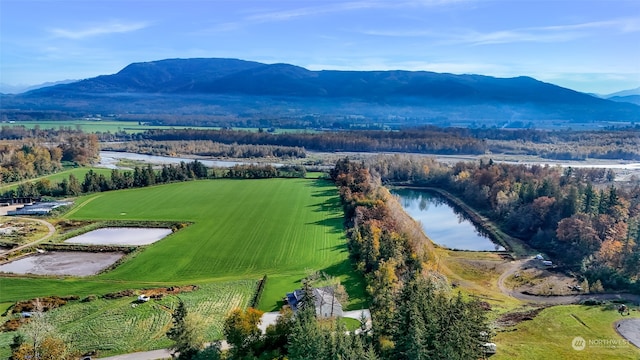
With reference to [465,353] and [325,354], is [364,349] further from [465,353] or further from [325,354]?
[465,353]

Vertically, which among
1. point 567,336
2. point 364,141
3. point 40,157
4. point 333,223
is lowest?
point 567,336

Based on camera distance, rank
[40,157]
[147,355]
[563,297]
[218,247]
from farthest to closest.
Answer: [40,157], [218,247], [563,297], [147,355]

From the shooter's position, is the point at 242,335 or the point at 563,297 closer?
the point at 242,335

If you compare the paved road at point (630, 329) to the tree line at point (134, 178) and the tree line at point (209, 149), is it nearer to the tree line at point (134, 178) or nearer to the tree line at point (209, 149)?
the tree line at point (134, 178)

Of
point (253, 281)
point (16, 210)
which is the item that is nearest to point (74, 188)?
point (16, 210)

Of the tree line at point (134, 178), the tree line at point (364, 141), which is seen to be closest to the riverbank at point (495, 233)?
the tree line at point (134, 178)

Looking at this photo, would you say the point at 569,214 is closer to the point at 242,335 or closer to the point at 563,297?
the point at 563,297

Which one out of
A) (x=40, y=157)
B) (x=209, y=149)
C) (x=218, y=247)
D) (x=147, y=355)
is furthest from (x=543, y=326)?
(x=209, y=149)

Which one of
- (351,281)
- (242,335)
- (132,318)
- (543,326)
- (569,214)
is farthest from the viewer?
(569,214)

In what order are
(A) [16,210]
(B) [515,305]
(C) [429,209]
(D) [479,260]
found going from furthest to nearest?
(C) [429,209]
(A) [16,210]
(D) [479,260]
(B) [515,305]
